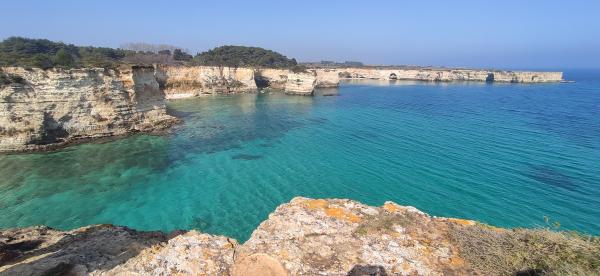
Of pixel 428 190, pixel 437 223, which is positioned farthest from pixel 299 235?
pixel 428 190

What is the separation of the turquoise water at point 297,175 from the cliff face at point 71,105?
2.42 metres

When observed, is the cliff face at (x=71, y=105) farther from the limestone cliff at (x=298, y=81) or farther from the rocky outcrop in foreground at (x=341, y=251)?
the limestone cliff at (x=298, y=81)

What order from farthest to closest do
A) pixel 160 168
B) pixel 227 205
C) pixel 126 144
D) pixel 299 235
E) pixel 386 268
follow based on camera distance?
pixel 126 144
pixel 160 168
pixel 227 205
pixel 299 235
pixel 386 268

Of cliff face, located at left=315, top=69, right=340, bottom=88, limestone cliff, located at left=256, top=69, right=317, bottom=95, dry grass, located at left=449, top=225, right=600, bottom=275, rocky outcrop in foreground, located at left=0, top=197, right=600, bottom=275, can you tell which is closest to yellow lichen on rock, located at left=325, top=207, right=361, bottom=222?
rocky outcrop in foreground, located at left=0, top=197, right=600, bottom=275

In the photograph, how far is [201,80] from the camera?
64.5 meters

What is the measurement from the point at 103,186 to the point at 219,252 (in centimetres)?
1752

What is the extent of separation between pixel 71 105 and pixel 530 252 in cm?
3441

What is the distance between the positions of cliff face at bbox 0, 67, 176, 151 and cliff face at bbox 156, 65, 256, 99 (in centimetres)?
2665

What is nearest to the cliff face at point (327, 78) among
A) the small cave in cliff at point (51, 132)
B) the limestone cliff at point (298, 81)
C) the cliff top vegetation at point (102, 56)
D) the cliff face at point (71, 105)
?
the cliff top vegetation at point (102, 56)

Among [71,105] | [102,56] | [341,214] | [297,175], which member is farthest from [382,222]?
[102,56]

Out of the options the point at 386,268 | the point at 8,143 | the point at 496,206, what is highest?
the point at 386,268

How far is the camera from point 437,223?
6477 mm

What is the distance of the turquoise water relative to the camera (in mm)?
16078

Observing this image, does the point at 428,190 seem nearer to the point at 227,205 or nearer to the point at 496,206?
the point at 496,206
